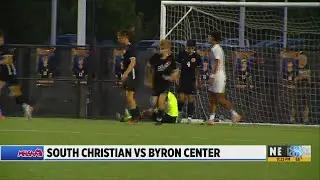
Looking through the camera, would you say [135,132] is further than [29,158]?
Yes

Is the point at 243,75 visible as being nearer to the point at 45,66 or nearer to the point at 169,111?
the point at 169,111

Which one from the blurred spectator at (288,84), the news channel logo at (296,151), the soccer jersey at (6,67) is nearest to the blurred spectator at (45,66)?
the soccer jersey at (6,67)

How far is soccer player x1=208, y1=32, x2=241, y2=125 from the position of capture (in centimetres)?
1306

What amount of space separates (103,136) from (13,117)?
417 centimetres

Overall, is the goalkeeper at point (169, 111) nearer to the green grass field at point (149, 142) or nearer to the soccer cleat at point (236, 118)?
the green grass field at point (149, 142)

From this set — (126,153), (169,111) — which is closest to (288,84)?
(169,111)

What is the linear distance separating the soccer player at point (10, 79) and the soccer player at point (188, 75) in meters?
3.23

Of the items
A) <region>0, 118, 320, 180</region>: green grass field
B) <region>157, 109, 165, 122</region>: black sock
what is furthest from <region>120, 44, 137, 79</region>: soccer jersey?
<region>0, 118, 320, 180</region>: green grass field

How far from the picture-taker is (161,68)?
1298 cm

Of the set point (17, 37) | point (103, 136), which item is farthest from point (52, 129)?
point (17, 37)

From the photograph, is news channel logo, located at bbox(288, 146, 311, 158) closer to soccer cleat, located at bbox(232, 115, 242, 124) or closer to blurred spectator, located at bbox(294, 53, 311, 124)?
soccer cleat, located at bbox(232, 115, 242, 124)

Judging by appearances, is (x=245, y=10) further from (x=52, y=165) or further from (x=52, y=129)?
(x=52, y=165)

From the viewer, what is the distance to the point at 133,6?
18219 mm

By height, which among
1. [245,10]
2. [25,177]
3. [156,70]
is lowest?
[25,177]
